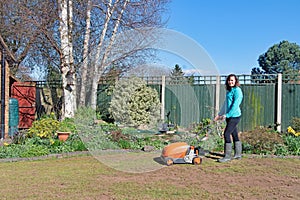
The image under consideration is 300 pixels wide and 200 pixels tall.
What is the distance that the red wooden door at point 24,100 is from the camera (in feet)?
36.9

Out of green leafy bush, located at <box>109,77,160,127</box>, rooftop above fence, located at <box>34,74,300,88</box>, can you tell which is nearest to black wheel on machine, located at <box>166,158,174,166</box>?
green leafy bush, located at <box>109,77,160,127</box>

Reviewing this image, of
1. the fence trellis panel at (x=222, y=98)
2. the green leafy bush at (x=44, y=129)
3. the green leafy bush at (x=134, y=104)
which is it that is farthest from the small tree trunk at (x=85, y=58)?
the green leafy bush at (x=44, y=129)

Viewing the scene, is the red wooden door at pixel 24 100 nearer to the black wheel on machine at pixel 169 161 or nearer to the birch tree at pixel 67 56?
the birch tree at pixel 67 56

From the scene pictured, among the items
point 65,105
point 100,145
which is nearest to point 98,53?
point 65,105

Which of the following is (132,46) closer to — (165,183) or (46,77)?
(46,77)

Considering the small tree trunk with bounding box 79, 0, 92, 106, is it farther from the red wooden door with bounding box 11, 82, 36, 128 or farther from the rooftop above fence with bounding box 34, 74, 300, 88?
the red wooden door with bounding box 11, 82, 36, 128

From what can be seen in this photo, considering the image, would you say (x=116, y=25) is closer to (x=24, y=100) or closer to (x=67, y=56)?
(x=67, y=56)

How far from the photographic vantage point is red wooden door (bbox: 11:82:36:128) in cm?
1124

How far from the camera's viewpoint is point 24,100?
Answer: 37.5ft

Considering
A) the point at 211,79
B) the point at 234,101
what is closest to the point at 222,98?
the point at 211,79

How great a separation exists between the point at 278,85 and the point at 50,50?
23.8 feet

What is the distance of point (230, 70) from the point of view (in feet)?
37.1

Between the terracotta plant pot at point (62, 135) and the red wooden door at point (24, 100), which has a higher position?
the red wooden door at point (24, 100)

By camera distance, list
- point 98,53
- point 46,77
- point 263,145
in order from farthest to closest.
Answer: point 46,77
point 98,53
point 263,145
